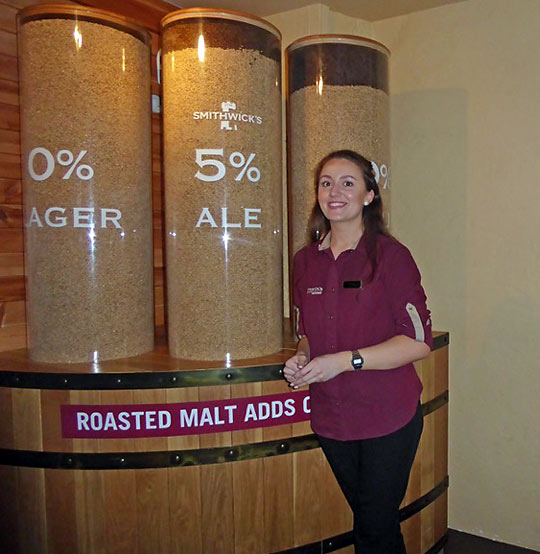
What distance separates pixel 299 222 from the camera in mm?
1923

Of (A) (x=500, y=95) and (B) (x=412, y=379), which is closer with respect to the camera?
(B) (x=412, y=379)

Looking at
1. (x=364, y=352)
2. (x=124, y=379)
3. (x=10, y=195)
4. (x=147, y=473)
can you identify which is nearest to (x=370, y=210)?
(x=364, y=352)

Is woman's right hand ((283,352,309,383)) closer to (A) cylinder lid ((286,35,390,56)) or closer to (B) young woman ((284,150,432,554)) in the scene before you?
(B) young woman ((284,150,432,554))

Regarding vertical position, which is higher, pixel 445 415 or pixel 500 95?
pixel 500 95

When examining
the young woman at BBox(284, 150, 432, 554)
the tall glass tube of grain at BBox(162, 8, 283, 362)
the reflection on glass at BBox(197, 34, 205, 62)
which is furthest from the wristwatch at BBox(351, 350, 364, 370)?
the reflection on glass at BBox(197, 34, 205, 62)

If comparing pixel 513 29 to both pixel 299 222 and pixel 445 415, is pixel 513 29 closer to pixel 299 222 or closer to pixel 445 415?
pixel 299 222

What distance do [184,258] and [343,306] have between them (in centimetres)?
53

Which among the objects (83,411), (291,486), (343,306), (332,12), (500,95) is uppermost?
(332,12)

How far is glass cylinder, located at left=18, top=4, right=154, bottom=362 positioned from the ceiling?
23.0 inches

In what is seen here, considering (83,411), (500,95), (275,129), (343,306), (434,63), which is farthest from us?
(434,63)

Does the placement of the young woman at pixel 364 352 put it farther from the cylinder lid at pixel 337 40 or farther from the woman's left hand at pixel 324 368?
the cylinder lid at pixel 337 40

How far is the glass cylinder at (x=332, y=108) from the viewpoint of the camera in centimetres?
184

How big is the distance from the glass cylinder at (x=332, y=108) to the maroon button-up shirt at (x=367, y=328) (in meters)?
0.58

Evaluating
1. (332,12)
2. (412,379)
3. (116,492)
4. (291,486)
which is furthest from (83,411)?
(332,12)
